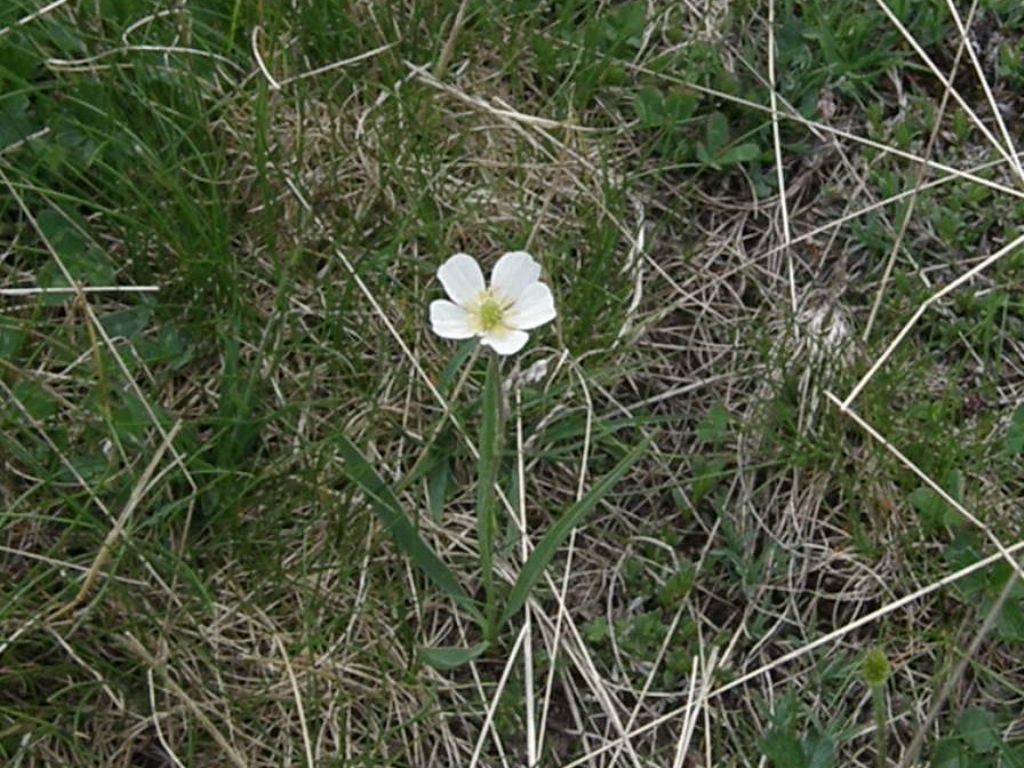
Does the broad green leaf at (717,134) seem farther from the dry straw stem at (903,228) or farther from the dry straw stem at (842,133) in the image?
the dry straw stem at (903,228)

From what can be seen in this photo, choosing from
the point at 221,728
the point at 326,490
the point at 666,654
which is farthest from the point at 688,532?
the point at 221,728

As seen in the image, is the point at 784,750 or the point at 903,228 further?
the point at 903,228

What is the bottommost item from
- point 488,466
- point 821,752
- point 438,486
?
point 821,752

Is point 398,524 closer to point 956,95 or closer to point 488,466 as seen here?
point 488,466

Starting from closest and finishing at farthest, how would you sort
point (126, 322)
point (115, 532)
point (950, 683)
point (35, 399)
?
point (950, 683), point (115, 532), point (35, 399), point (126, 322)

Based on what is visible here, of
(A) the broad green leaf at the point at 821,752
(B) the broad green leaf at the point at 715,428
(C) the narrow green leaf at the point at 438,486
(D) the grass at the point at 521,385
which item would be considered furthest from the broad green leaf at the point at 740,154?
(A) the broad green leaf at the point at 821,752

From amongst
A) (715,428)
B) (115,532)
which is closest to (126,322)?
(115,532)
